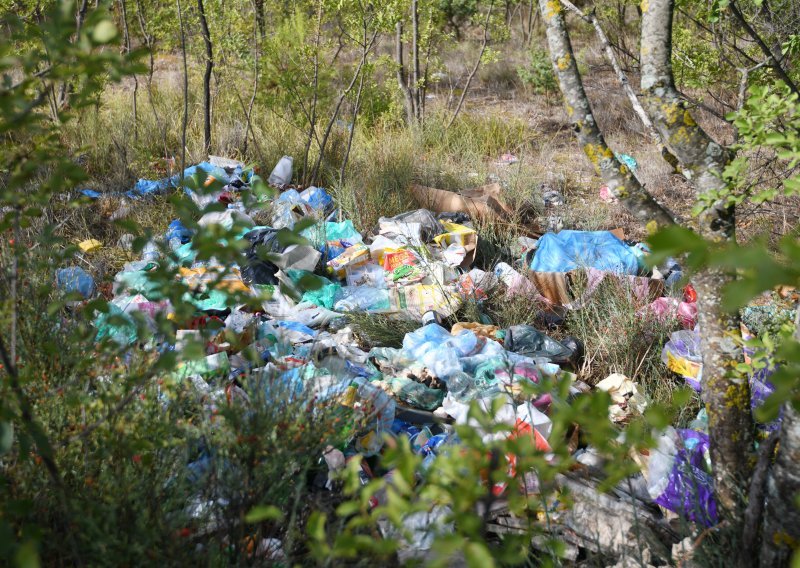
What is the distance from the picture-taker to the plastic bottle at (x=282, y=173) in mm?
5723

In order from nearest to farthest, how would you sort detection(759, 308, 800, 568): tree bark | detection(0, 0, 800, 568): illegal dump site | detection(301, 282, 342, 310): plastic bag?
detection(0, 0, 800, 568): illegal dump site < detection(759, 308, 800, 568): tree bark < detection(301, 282, 342, 310): plastic bag

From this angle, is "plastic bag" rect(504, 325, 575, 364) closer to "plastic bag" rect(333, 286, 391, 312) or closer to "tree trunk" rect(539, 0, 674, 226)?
"plastic bag" rect(333, 286, 391, 312)

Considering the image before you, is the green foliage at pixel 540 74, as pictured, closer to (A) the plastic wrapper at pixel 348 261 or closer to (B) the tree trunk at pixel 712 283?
(A) the plastic wrapper at pixel 348 261

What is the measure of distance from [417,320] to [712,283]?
196 centimetres

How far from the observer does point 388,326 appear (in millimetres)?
3682

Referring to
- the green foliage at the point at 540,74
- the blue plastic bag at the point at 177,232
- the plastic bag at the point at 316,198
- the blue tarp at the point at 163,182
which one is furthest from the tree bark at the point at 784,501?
the green foliage at the point at 540,74

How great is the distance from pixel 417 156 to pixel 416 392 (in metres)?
3.68

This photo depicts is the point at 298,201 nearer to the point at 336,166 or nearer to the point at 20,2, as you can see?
the point at 336,166

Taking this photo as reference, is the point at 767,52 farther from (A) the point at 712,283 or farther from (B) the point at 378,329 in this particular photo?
(B) the point at 378,329

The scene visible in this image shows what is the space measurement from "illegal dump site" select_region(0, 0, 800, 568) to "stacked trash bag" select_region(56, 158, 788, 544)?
2 cm

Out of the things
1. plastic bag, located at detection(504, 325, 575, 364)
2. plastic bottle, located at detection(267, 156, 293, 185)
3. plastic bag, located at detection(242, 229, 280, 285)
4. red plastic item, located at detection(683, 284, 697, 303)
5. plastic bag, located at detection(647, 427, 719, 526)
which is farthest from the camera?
plastic bottle, located at detection(267, 156, 293, 185)

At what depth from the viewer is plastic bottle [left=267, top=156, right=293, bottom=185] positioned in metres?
5.72

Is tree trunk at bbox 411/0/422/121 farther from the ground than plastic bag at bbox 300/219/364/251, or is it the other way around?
tree trunk at bbox 411/0/422/121

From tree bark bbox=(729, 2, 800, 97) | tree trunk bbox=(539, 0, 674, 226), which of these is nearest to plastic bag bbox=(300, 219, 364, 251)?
tree trunk bbox=(539, 0, 674, 226)
